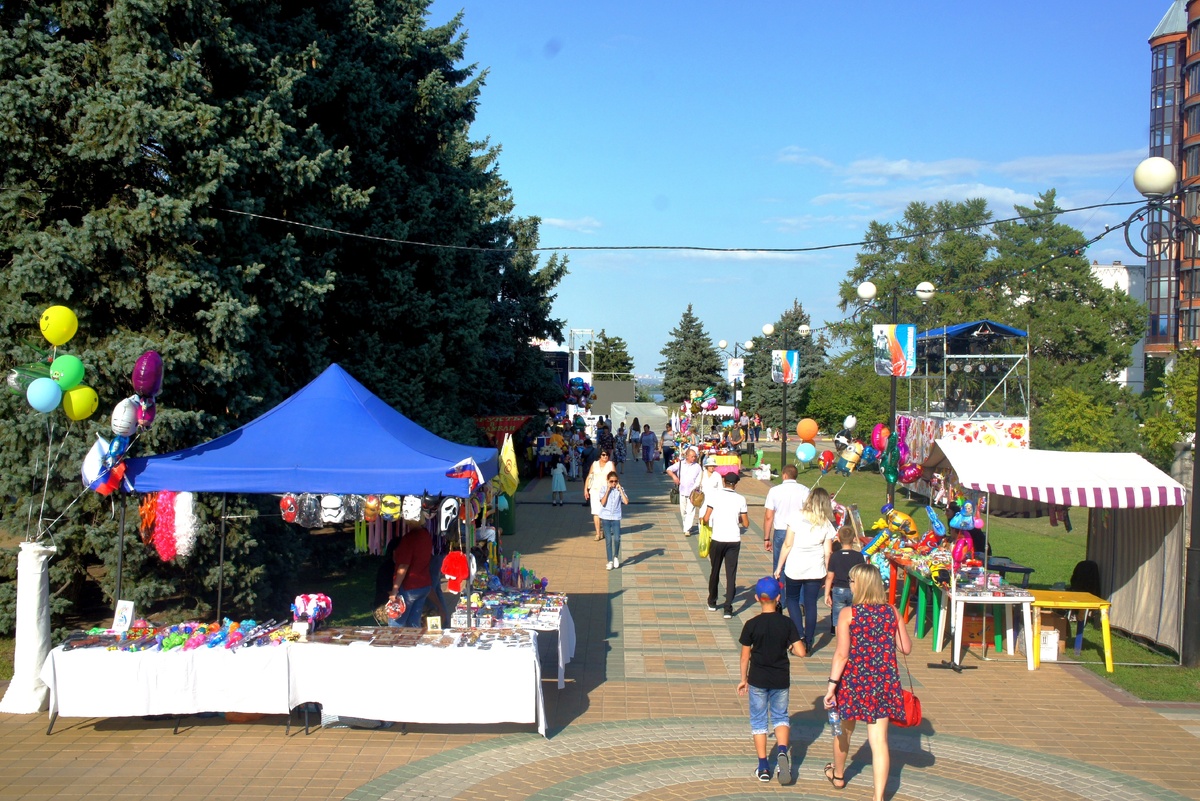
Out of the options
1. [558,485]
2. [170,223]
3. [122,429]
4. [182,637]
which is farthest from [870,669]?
[558,485]

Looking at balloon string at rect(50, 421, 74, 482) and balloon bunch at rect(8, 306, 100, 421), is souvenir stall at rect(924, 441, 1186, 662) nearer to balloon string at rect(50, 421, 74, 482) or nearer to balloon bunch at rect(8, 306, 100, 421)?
balloon bunch at rect(8, 306, 100, 421)

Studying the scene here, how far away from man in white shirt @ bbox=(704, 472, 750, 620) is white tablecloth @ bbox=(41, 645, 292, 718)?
18.5ft

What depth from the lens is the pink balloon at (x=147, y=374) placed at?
8312mm

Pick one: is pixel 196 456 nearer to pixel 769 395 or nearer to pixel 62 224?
pixel 62 224

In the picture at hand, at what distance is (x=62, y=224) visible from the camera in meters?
10.1

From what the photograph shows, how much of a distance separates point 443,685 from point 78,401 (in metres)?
4.05

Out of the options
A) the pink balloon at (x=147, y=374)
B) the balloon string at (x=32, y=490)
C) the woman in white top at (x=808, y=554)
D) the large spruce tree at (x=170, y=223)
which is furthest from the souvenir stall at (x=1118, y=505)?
the balloon string at (x=32, y=490)

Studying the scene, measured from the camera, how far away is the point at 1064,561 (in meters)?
16.4

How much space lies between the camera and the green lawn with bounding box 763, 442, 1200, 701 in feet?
30.7

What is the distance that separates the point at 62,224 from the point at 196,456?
358 cm

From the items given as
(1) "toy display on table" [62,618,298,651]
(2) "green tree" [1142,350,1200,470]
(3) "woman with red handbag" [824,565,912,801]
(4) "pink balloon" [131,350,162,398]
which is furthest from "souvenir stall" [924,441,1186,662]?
(2) "green tree" [1142,350,1200,470]

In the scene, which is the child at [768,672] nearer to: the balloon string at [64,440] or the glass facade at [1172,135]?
the balloon string at [64,440]

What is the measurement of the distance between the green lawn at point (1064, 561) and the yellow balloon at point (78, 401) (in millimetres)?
9903

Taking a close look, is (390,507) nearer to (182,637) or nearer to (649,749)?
(182,637)
